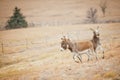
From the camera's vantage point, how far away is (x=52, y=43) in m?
6.04

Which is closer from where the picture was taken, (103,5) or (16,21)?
(16,21)

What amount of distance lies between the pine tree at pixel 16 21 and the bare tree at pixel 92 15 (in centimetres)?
146

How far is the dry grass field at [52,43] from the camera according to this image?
577cm

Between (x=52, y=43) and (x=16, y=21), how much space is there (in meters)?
0.94

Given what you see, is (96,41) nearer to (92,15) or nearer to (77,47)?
(77,47)

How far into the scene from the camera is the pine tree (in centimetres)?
601

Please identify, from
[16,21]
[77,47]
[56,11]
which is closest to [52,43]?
[77,47]

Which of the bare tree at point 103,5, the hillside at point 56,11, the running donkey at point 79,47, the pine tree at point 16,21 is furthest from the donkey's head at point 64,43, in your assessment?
the bare tree at point 103,5

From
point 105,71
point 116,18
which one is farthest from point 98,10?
point 105,71

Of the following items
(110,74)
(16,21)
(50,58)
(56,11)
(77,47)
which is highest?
(56,11)

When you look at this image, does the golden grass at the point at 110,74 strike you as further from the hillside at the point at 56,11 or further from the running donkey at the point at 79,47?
the hillside at the point at 56,11

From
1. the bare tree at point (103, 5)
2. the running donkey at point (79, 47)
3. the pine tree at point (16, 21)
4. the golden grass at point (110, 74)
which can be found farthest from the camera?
the bare tree at point (103, 5)

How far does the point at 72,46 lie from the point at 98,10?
1.19 metres

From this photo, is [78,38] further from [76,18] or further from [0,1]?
[0,1]
